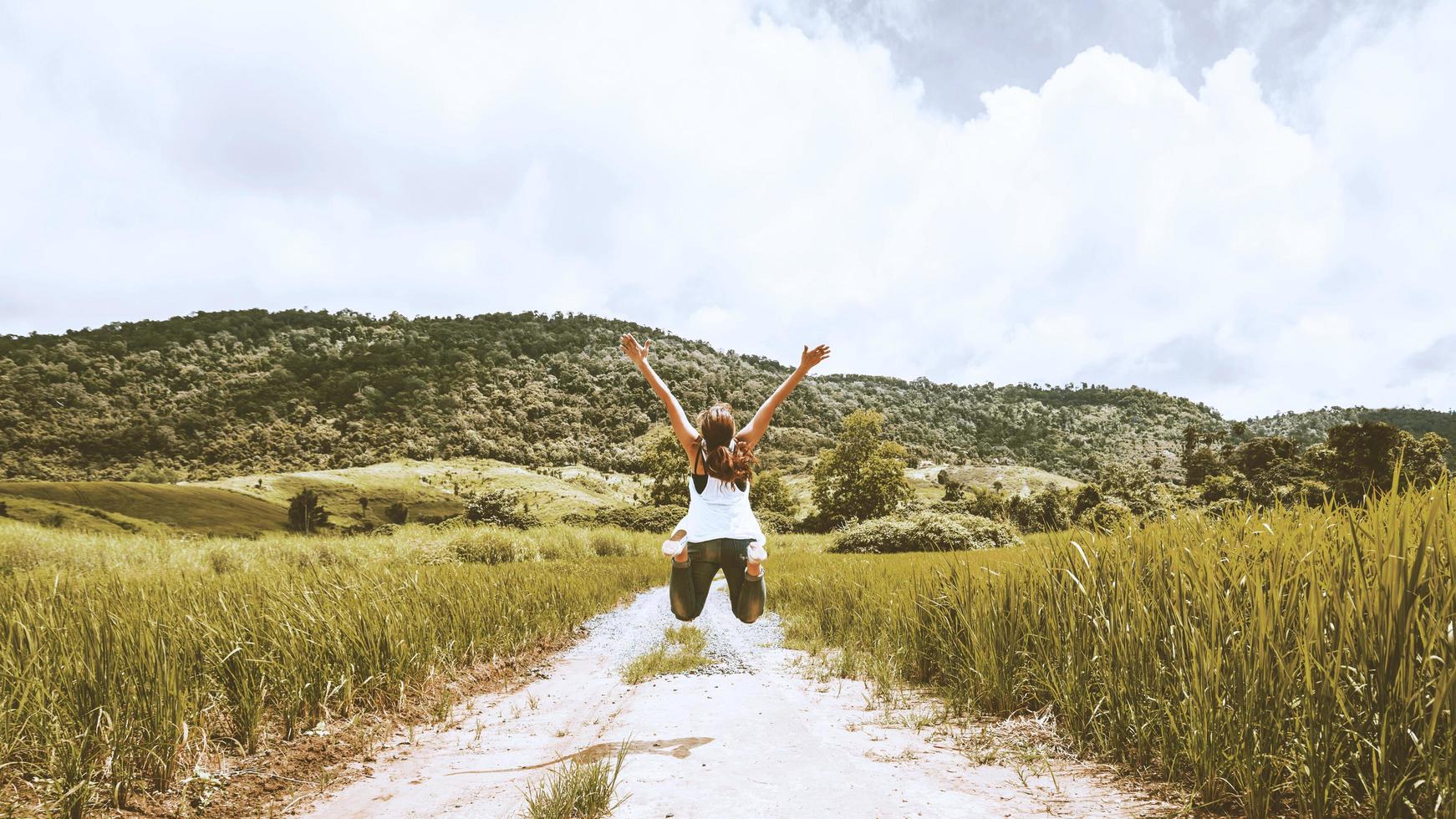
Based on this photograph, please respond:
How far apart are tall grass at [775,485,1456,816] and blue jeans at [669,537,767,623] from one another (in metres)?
2.14

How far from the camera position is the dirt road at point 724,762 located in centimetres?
307

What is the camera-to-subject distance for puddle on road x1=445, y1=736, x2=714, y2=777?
3.67 m

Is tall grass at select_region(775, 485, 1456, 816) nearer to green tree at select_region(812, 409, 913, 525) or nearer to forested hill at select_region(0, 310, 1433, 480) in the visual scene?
green tree at select_region(812, 409, 913, 525)

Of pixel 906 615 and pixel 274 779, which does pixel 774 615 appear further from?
pixel 274 779

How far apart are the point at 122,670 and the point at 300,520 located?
32733 millimetres

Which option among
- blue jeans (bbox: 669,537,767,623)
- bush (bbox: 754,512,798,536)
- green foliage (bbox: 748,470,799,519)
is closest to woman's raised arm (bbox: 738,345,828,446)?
blue jeans (bbox: 669,537,767,623)

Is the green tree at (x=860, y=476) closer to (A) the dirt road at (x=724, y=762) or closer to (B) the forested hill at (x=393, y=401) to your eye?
(B) the forested hill at (x=393, y=401)

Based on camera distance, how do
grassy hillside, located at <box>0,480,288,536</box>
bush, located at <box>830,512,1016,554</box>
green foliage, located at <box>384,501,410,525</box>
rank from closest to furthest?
grassy hillside, located at <box>0,480,288,536</box>, bush, located at <box>830,512,1016,554</box>, green foliage, located at <box>384,501,410,525</box>

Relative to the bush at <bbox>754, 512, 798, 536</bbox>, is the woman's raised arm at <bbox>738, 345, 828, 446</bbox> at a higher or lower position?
higher

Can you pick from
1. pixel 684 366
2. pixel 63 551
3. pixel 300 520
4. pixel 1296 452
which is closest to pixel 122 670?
pixel 63 551

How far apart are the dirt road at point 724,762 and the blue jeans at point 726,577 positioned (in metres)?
0.85

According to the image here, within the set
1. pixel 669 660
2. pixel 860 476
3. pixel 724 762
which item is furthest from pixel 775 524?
pixel 724 762

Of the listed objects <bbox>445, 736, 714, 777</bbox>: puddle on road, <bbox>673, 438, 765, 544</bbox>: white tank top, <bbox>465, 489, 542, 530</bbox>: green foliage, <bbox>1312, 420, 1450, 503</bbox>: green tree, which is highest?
<bbox>1312, 420, 1450, 503</bbox>: green tree

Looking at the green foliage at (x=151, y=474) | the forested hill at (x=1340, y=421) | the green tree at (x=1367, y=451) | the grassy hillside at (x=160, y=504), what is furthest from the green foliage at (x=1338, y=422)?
the green foliage at (x=151, y=474)
